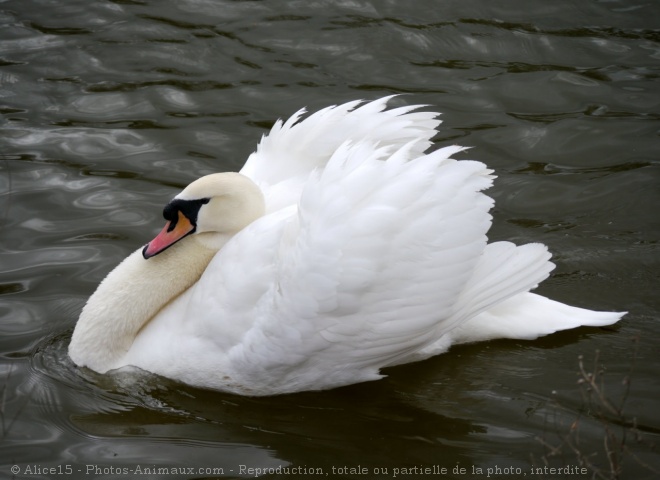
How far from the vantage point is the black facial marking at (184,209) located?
5309mm

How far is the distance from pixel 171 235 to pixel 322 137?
110cm

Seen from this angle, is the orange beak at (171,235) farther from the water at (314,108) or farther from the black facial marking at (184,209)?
the water at (314,108)

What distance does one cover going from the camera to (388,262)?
482 cm

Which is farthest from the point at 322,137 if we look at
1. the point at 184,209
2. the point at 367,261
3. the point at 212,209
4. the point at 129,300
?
the point at 129,300

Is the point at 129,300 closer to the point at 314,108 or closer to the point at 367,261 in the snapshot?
the point at 367,261

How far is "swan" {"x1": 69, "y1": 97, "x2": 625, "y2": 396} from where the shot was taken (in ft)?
15.7

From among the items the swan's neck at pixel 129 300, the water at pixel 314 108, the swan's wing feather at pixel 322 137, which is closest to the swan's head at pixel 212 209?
the swan's neck at pixel 129 300

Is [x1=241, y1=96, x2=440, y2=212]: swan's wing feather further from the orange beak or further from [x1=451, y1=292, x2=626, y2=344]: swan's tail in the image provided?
[x1=451, y1=292, x2=626, y2=344]: swan's tail

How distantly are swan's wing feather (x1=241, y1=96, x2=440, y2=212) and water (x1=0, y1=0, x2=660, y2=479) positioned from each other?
1257mm

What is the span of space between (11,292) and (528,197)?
3709 millimetres

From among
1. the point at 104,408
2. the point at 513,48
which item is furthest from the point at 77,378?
the point at 513,48

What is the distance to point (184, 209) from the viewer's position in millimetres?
5328

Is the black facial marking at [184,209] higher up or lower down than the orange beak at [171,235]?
higher up

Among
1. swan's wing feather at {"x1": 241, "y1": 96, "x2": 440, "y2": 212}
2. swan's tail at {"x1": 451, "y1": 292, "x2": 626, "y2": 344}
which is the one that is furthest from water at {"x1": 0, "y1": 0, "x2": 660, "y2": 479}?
swan's wing feather at {"x1": 241, "y1": 96, "x2": 440, "y2": 212}
